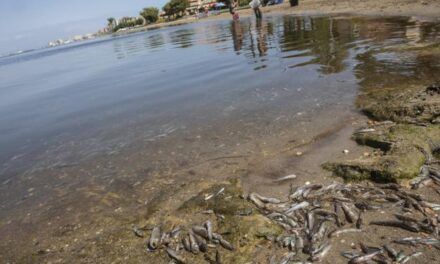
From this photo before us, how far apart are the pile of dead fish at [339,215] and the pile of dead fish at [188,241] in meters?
0.92

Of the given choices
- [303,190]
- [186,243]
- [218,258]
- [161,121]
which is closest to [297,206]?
[303,190]

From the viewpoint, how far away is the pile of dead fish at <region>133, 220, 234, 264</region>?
17.7 ft

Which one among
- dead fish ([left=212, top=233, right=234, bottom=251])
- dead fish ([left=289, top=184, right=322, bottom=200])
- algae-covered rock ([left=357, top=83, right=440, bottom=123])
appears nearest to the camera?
dead fish ([left=212, top=233, right=234, bottom=251])

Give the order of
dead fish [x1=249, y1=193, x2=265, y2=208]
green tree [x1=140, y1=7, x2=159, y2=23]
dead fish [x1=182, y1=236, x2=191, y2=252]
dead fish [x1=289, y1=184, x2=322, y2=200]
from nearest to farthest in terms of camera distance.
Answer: dead fish [x1=182, y1=236, x2=191, y2=252] → dead fish [x1=249, y1=193, x2=265, y2=208] → dead fish [x1=289, y1=184, x2=322, y2=200] → green tree [x1=140, y1=7, x2=159, y2=23]

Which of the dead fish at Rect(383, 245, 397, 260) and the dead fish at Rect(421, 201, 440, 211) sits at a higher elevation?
the dead fish at Rect(421, 201, 440, 211)

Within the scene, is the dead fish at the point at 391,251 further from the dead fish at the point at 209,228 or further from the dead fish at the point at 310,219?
the dead fish at the point at 209,228

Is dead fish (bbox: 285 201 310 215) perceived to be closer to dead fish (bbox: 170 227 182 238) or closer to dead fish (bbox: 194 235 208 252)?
dead fish (bbox: 194 235 208 252)

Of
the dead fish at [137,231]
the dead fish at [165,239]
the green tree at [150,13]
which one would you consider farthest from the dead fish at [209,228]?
the green tree at [150,13]

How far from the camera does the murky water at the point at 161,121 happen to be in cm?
785

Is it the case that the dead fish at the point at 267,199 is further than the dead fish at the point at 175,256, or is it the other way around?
the dead fish at the point at 267,199

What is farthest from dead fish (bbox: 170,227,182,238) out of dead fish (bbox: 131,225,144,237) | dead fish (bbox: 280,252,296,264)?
dead fish (bbox: 280,252,296,264)

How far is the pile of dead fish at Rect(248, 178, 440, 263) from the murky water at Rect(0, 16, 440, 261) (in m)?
2.10

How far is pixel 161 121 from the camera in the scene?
12117 mm

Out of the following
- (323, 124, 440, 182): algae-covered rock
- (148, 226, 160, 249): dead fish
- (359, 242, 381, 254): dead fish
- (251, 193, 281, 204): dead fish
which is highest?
(323, 124, 440, 182): algae-covered rock
